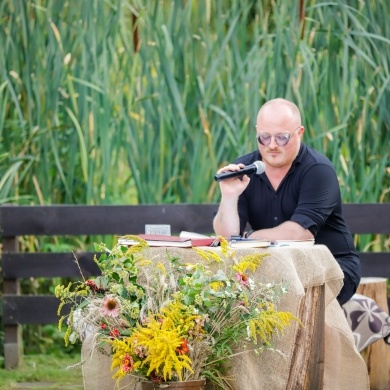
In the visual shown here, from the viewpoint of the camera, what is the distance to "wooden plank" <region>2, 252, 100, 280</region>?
6035mm

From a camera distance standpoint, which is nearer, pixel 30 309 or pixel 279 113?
pixel 279 113

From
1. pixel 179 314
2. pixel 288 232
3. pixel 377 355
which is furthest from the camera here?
pixel 377 355

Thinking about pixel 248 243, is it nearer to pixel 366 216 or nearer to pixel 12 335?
pixel 366 216

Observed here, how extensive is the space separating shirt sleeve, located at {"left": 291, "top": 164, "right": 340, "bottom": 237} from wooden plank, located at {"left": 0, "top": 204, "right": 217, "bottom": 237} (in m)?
1.63

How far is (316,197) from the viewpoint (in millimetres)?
4359

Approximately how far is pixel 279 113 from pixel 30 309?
2.31 meters

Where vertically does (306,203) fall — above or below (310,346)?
above

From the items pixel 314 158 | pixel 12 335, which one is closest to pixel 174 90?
pixel 12 335

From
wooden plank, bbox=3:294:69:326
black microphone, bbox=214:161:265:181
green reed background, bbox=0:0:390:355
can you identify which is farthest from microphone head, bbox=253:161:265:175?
wooden plank, bbox=3:294:69:326

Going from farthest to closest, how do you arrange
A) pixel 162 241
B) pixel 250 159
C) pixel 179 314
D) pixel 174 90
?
Answer: 1. pixel 174 90
2. pixel 250 159
3. pixel 162 241
4. pixel 179 314

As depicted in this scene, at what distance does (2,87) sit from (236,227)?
236 cm

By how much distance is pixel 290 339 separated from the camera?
3867 millimetres

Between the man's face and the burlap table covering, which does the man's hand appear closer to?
the man's face

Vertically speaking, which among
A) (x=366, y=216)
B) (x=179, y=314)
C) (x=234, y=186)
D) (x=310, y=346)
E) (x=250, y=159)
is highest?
(x=250, y=159)
